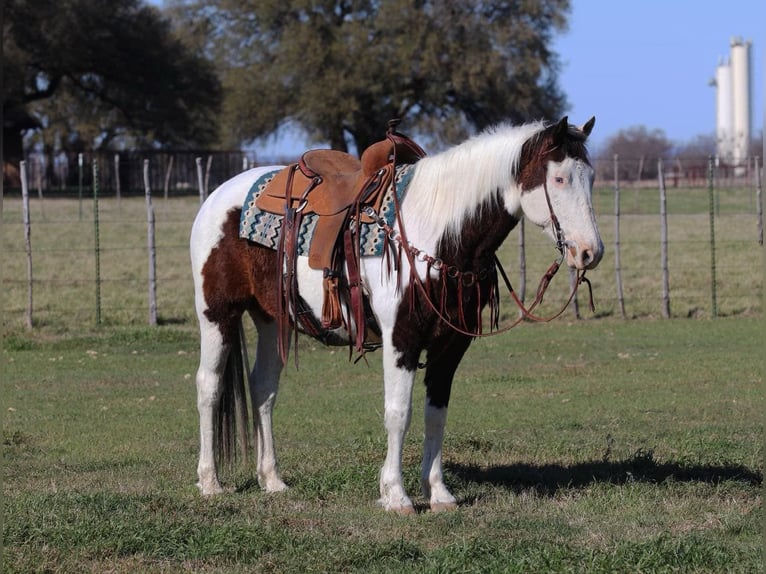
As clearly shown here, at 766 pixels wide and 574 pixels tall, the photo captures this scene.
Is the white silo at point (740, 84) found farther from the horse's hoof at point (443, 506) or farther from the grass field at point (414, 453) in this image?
the horse's hoof at point (443, 506)

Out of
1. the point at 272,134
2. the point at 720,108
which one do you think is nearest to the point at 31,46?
the point at 272,134

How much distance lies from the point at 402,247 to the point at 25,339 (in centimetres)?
963

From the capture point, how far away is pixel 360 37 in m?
42.8

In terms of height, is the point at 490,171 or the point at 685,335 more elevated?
the point at 490,171

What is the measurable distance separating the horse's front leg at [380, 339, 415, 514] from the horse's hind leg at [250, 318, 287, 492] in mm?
928

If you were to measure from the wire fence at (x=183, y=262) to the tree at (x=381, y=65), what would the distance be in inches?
360

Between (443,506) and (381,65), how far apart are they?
3785 centimetres

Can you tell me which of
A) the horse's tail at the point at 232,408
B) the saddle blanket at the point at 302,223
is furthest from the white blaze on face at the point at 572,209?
the horse's tail at the point at 232,408

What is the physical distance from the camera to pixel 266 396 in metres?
7.01

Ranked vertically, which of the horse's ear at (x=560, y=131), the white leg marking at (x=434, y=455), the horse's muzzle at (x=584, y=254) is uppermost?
the horse's ear at (x=560, y=131)

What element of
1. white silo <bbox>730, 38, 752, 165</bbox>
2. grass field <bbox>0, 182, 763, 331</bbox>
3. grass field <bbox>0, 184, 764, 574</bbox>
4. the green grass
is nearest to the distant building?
white silo <bbox>730, 38, 752, 165</bbox>

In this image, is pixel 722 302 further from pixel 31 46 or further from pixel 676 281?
pixel 31 46

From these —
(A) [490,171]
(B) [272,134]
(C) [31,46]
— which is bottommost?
(A) [490,171]

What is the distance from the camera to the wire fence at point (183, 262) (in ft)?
54.4
